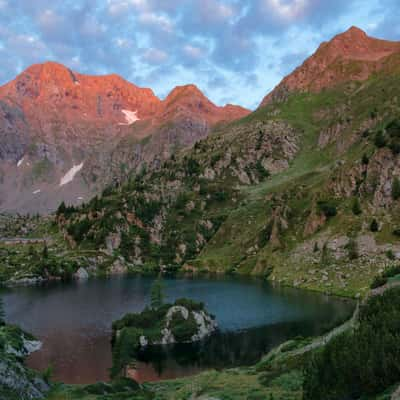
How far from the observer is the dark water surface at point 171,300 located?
7526cm

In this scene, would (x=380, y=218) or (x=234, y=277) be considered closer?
(x=380, y=218)

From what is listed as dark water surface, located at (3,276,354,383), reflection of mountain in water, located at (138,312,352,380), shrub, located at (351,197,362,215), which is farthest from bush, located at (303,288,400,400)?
shrub, located at (351,197,362,215)

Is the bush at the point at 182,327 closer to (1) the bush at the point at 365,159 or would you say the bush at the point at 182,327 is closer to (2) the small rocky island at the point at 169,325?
(2) the small rocky island at the point at 169,325

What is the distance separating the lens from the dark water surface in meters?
75.3

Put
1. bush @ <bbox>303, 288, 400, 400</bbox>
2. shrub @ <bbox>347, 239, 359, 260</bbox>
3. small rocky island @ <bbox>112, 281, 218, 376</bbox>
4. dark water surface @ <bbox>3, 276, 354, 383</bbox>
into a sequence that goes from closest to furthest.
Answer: bush @ <bbox>303, 288, 400, 400</bbox>
dark water surface @ <bbox>3, 276, 354, 383</bbox>
small rocky island @ <bbox>112, 281, 218, 376</bbox>
shrub @ <bbox>347, 239, 359, 260</bbox>

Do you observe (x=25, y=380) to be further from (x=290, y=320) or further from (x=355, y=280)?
(x=355, y=280)

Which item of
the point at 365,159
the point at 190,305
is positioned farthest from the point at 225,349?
the point at 365,159

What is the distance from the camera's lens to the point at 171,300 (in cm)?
12925

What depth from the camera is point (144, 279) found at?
18850cm

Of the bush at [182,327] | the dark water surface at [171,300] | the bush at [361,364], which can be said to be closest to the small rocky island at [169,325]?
the bush at [182,327]

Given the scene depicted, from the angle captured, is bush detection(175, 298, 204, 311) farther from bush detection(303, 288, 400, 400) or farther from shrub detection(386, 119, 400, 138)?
shrub detection(386, 119, 400, 138)

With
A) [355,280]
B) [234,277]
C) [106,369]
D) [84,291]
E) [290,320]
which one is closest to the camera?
[106,369]

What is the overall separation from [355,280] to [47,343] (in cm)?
8739

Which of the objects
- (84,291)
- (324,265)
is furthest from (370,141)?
(84,291)
